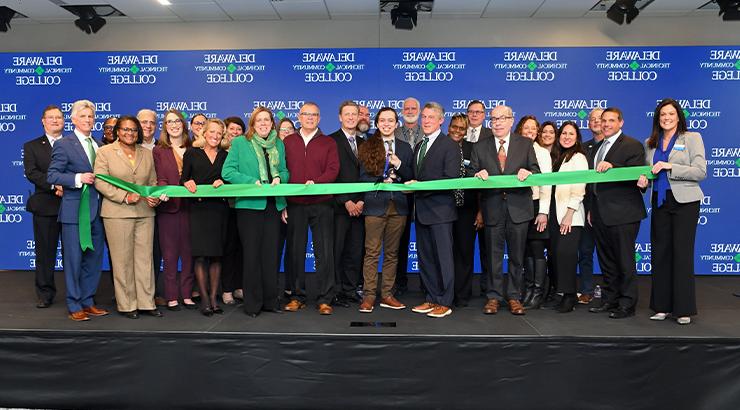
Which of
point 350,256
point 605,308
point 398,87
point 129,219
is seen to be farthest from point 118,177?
point 605,308

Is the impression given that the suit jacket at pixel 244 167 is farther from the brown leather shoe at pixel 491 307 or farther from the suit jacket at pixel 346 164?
the brown leather shoe at pixel 491 307

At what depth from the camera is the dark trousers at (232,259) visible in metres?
4.20

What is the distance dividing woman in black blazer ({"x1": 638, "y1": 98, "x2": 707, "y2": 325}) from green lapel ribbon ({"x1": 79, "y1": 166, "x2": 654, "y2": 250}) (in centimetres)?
15

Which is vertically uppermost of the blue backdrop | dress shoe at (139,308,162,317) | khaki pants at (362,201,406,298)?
the blue backdrop

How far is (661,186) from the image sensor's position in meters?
3.58

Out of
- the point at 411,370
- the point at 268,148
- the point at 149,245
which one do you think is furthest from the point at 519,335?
the point at 149,245

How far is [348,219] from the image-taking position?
4195 mm

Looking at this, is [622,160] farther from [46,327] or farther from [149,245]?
[46,327]

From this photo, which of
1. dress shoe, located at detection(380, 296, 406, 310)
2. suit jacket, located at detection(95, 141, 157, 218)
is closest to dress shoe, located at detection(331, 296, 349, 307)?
dress shoe, located at detection(380, 296, 406, 310)

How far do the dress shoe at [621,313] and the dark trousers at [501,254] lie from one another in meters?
0.67

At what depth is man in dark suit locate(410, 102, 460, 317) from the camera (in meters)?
3.74

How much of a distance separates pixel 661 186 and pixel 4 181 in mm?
7149

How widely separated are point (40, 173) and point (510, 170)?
382cm

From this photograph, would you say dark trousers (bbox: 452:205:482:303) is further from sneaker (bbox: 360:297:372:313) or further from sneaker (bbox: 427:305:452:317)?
sneaker (bbox: 360:297:372:313)
